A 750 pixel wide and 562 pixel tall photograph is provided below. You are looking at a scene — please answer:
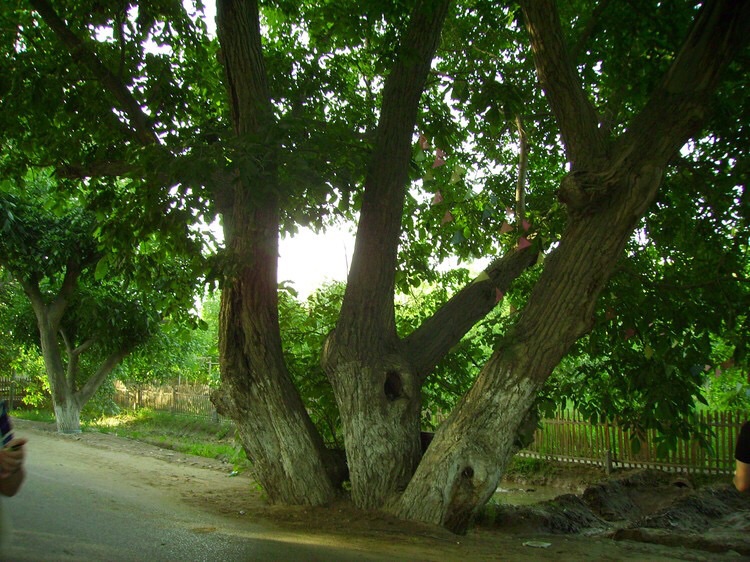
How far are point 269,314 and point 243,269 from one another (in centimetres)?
59

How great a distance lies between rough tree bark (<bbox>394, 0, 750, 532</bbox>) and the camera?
5160 millimetres

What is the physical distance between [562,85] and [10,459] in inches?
191

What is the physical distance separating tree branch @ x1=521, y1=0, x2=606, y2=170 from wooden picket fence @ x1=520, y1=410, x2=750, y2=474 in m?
6.96

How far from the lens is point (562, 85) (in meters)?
5.50

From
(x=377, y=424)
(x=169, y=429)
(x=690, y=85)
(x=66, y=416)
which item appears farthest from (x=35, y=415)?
(x=690, y=85)

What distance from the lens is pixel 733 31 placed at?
475 centimetres

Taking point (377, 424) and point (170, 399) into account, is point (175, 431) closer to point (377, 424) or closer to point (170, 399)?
point (170, 399)

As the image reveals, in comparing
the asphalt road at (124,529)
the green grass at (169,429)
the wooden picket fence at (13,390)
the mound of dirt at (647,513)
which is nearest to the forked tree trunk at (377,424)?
the asphalt road at (124,529)

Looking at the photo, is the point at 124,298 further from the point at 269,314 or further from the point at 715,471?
the point at 715,471

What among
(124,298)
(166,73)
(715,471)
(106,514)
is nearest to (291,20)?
(166,73)

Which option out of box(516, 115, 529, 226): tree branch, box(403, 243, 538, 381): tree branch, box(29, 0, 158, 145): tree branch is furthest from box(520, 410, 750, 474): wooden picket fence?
box(29, 0, 158, 145): tree branch

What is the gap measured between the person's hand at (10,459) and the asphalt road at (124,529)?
23 cm

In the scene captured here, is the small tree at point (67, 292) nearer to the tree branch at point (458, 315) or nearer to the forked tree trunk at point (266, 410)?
the forked tree trunk at point (266, 410)

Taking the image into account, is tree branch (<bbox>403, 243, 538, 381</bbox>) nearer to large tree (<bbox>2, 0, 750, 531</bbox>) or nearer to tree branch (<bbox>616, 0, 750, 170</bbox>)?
large tree (<bbox>2, 0, 750, 531</bbox>)
